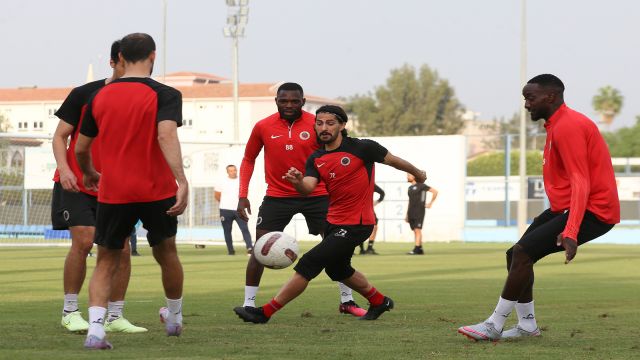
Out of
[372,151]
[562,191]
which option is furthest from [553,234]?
[372,151]

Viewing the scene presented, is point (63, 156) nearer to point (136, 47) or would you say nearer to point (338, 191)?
point (136, 47)

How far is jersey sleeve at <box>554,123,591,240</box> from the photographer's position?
858 centimetres

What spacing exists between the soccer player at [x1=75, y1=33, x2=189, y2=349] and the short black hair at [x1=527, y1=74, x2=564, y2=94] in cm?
255

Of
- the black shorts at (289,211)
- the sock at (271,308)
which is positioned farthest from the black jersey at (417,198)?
the sock at (271,308)

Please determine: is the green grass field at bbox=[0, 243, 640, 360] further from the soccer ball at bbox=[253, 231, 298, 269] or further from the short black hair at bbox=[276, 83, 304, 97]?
the short black hair at bbox=[276, 83, 304, 97]

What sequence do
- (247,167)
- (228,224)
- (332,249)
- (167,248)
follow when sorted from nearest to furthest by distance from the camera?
1. (167,248)
2. (332,249)
3. (247,167)
4. (228,224)

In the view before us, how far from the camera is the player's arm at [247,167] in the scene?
1193cm

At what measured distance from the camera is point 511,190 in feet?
195

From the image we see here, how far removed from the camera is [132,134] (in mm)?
8328

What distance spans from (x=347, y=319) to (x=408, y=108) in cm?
11749

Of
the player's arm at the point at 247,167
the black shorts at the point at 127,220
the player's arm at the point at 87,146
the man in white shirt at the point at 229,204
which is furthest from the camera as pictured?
the man in white shirt at the point at 229,204

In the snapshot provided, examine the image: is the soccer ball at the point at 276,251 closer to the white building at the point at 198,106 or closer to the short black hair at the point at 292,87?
the short black hair at the point at 292,87

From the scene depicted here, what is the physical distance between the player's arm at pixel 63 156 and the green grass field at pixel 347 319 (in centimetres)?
111

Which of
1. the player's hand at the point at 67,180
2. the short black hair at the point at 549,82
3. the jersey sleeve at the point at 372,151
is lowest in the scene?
the player's hand at the point at 67,180
